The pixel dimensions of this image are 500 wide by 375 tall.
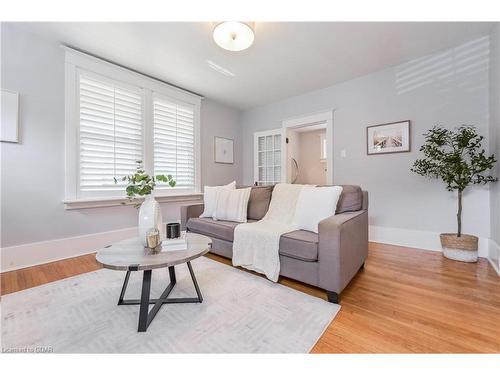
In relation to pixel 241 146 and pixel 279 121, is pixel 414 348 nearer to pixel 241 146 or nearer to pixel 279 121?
pixel 279 121

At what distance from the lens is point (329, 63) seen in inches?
112

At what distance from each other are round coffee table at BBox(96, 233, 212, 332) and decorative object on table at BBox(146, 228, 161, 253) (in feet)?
0.14

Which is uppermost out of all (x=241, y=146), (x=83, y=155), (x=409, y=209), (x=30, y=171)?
(x=241, y=146)

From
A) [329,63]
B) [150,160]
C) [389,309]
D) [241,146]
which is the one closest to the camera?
[389,309]

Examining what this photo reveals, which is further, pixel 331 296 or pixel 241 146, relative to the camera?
pixel 241 146

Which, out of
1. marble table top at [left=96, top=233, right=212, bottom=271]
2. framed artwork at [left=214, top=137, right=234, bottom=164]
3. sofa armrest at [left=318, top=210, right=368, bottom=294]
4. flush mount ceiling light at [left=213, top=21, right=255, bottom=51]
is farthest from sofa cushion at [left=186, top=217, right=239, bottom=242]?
framed artwork at [left=214, top=137, right=234, bottom=164]

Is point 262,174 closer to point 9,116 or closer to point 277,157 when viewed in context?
point 277,157

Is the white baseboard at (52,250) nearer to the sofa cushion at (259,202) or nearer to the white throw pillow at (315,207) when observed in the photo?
the sofa cushion at (259,202)

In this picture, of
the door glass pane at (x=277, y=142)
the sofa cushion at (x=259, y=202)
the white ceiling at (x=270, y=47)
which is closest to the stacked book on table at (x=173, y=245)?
the sofa cushion at (x=259, y=202)

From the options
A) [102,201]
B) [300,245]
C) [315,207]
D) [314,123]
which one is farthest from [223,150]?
[300,245]

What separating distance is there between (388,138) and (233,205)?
94.8 inches

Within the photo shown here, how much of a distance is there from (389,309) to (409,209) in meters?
1.94

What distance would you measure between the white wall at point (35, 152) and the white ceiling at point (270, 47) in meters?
0.26

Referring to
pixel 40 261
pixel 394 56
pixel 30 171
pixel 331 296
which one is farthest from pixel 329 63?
pixel 40 261
